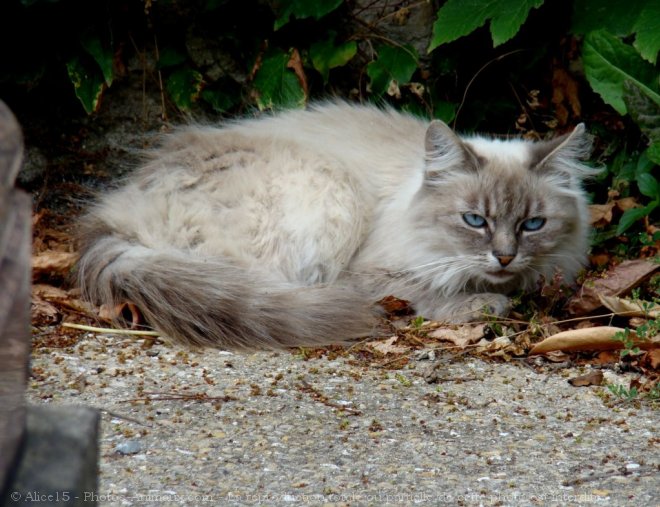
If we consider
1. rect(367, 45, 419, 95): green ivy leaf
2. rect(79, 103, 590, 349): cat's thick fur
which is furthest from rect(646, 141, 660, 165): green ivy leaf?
Result: rect(367, 45, 419, 95): green ivy leaf

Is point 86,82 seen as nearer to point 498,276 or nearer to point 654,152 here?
point 498,276

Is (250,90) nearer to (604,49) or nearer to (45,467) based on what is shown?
(604,49)

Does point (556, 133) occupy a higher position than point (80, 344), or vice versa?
point (556, 133)

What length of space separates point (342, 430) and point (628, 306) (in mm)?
1818

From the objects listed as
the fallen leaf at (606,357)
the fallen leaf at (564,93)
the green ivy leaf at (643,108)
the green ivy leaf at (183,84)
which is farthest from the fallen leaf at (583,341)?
the green ivy leaf at (183,84)

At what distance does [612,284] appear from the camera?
16.7ft

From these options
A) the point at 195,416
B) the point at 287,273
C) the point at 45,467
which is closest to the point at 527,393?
the point at 195,416

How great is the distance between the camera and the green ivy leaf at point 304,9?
19.3 feet

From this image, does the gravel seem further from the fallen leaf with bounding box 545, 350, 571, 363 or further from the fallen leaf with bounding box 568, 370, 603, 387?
the fallen leaf with bounding box 545, 350, 571, 363

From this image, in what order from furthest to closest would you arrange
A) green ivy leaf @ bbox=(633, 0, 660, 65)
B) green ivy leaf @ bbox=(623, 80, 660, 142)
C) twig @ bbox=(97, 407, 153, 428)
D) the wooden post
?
green ivy leaf @ bbox=(623, 80, 660, 142)
green ivy leaf @ bbox=(633, 0, 660, 65)
twig @ bbox=(97, 407, 153, 428)
the wooden post

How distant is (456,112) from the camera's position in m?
6.41

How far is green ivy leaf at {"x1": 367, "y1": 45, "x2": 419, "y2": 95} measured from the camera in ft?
20.1

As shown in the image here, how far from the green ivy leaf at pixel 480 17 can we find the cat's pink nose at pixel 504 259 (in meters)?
1.21

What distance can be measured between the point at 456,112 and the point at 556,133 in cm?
67
